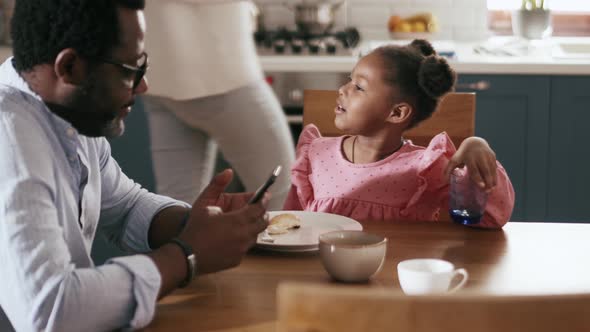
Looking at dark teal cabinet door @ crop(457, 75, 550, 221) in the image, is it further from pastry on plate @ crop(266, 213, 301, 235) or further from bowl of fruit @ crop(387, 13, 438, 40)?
pastry on plate @ crop(266, 213, 301, 235)

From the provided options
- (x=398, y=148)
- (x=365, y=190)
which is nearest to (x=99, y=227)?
(x=365, y=190)

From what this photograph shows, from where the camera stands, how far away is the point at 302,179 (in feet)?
6.27

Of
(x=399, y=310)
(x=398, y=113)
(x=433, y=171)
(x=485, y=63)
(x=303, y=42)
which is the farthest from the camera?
(x=303, y=42)

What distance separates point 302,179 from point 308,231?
0.43 m

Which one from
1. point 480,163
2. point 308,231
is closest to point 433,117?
point 480,163

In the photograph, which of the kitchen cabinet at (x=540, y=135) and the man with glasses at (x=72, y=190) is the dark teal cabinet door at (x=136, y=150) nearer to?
the kitchen cabinet at (x=540, y=135)

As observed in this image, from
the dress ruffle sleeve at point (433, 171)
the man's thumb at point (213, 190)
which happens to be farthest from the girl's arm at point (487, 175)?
the man's thumb at point (213, 190)

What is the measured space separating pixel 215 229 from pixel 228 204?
28 centimetres

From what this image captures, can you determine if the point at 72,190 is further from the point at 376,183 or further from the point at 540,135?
the point at 540,135

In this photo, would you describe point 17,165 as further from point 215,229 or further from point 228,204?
point 228,204

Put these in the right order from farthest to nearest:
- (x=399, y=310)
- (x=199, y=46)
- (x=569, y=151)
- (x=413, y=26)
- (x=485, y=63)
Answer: (x=413, y=26)
(x=569, y=151)
(x=485, y=63)
(x=199, y=46)
(x=399, y=310)

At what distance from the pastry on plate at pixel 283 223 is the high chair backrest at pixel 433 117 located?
521 mm

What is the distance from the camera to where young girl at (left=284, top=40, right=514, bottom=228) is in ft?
5.84

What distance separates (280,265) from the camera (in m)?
1.33
